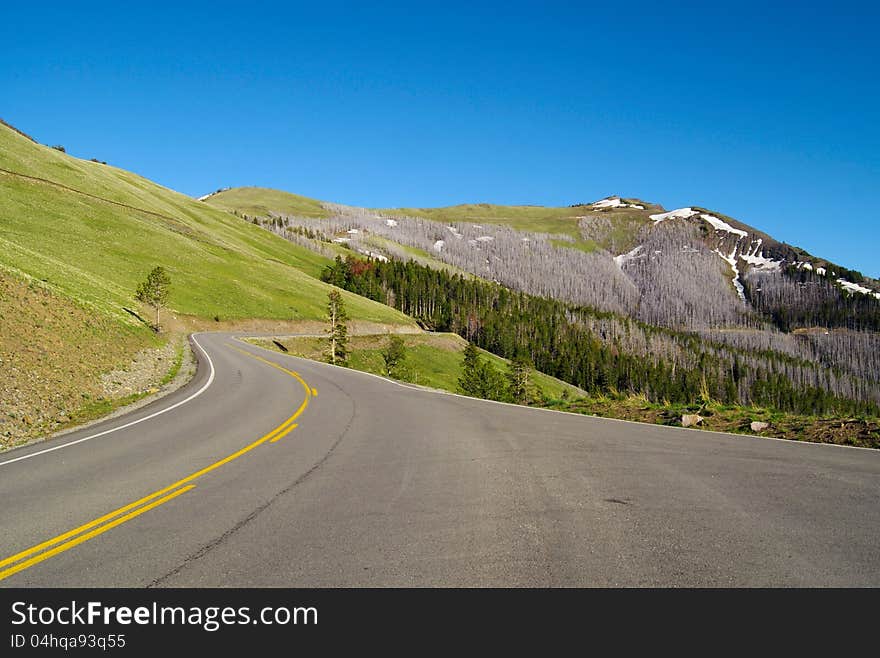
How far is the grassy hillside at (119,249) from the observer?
5284 centimetres

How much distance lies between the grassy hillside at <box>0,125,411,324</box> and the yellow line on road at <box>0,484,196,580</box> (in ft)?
89.7

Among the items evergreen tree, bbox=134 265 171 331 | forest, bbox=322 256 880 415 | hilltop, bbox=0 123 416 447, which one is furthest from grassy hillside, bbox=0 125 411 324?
forest, bbox=322 256 880 415

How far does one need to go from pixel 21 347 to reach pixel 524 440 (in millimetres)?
18418

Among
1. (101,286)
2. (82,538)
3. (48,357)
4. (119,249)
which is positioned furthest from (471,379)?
(82,538)

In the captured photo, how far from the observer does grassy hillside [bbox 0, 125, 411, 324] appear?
52844mm

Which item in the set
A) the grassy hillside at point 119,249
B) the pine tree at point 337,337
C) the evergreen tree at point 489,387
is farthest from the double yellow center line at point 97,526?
the evergreen tree at point 489,387

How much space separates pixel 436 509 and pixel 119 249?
76.5 metres

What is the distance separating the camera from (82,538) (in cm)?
568

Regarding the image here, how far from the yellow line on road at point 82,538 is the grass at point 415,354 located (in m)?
45.5

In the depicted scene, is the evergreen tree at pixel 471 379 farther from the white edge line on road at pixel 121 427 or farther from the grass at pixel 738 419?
the grass at pixel 738 419

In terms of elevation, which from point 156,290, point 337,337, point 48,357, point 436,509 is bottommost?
point 48,357

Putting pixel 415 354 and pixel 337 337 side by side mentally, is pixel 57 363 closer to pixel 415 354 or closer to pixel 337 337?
pixel 337 337

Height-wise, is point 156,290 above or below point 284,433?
above
